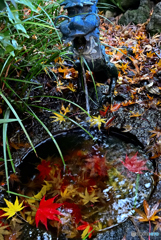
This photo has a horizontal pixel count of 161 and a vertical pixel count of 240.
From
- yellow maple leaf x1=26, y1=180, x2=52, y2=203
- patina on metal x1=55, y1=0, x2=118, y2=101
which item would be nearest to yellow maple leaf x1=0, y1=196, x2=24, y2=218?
yellow maple leaf x1=26, y1=180, x2=52, y2=203

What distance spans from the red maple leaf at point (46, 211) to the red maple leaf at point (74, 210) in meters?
0.08

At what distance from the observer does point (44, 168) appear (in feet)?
4.98

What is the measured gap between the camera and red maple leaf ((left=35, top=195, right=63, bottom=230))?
1.13m

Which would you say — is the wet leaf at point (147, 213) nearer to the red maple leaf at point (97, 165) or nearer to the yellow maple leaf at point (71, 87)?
the red maple leaf at point (97, 165)

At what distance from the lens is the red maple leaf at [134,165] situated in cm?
142

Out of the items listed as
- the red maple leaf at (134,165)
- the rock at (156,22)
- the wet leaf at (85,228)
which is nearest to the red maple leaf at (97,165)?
the red maple leaf at (134,165)

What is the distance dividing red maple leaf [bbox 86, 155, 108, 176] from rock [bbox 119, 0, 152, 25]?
Answer: 397cm

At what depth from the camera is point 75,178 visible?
144 cm

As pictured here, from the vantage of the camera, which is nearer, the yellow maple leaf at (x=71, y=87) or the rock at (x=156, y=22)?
the yellow maple leaf at (x=71, y=87)

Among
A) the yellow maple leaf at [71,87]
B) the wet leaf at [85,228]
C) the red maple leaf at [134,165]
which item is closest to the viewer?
the wet leaf at [85,228]

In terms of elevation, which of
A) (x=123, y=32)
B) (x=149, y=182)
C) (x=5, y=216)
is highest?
(x=123, y=32)

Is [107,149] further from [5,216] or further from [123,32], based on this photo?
[123,32]

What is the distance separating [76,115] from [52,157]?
59cm

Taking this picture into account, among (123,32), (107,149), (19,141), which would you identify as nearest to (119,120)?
(107,149)
